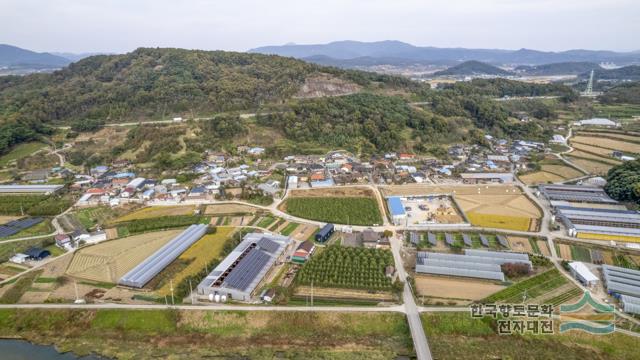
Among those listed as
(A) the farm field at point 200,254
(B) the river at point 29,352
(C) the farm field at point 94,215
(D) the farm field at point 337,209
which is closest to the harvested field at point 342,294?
(A) the farm field at point 200,254

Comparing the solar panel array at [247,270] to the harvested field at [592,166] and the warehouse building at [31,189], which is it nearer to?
the warehouse building at [31,189]

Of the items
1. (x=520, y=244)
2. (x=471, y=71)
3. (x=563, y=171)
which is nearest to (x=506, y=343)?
(x=520, y=244)

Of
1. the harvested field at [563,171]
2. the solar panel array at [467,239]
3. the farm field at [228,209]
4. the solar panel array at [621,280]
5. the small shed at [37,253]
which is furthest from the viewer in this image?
the harvested field at [563,171]

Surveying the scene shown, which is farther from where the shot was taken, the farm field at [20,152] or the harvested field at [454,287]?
the farm field at [20,152]

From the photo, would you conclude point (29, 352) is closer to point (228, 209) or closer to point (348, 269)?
point (228, 209)

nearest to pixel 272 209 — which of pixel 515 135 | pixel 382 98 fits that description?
pixel 382 98
